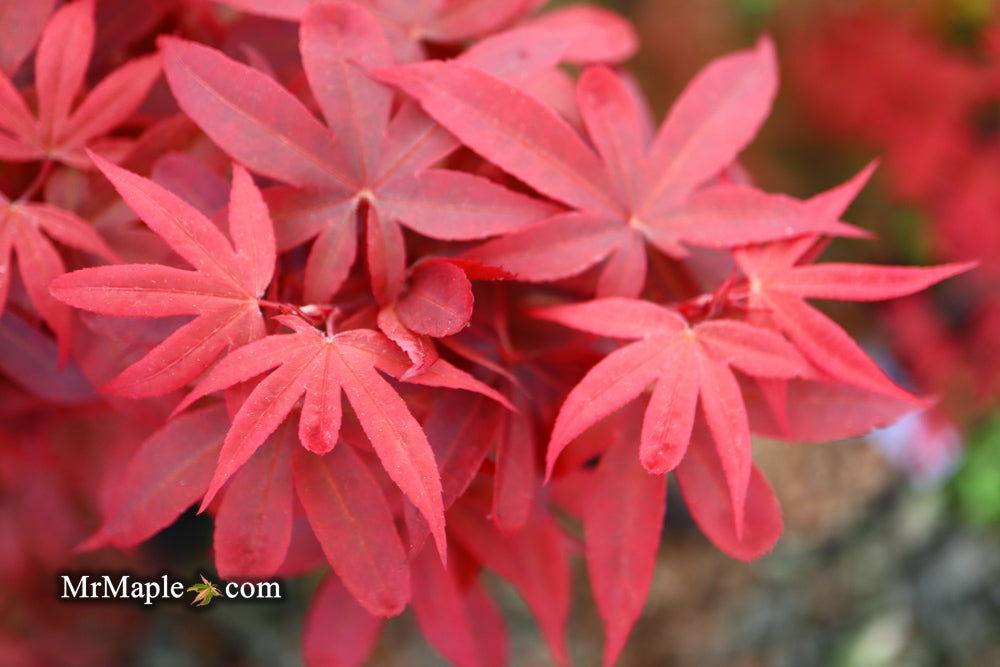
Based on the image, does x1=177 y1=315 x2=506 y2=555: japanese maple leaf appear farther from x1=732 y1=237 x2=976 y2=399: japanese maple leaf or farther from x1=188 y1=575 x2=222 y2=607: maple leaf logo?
x1=732 y1=237 x2=976 y2=399: japanese maple leaf

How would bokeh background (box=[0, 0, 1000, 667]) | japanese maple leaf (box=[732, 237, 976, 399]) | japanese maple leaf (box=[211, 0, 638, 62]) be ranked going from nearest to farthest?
1. japanese maple leaf (box=[732, 237, 976, 399])
2. japanese maple leaf (box=[211, 0, 638, 62])
3. bokeh background (box=[0, 0, 1000, 667])

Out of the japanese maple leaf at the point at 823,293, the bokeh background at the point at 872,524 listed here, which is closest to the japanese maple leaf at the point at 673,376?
the japanese maple leaf at the point at 823,293

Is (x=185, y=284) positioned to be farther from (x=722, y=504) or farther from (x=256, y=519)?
(x=722, y=504)

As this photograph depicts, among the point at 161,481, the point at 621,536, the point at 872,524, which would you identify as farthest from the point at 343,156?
the point at 872,524

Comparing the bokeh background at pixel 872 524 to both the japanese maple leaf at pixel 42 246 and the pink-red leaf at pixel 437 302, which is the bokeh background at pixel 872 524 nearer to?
the japanese maple leaf at pixel 42 246

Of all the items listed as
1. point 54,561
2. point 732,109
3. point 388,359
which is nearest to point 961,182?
point 732,109

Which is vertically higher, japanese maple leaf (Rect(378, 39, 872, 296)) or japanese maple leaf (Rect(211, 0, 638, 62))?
japanese maple leaf (Rect(211, 0, 638, 62))

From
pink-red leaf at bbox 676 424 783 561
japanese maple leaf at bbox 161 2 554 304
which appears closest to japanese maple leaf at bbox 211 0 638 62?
japanese maple leaf at bbox 161 2 554 304
